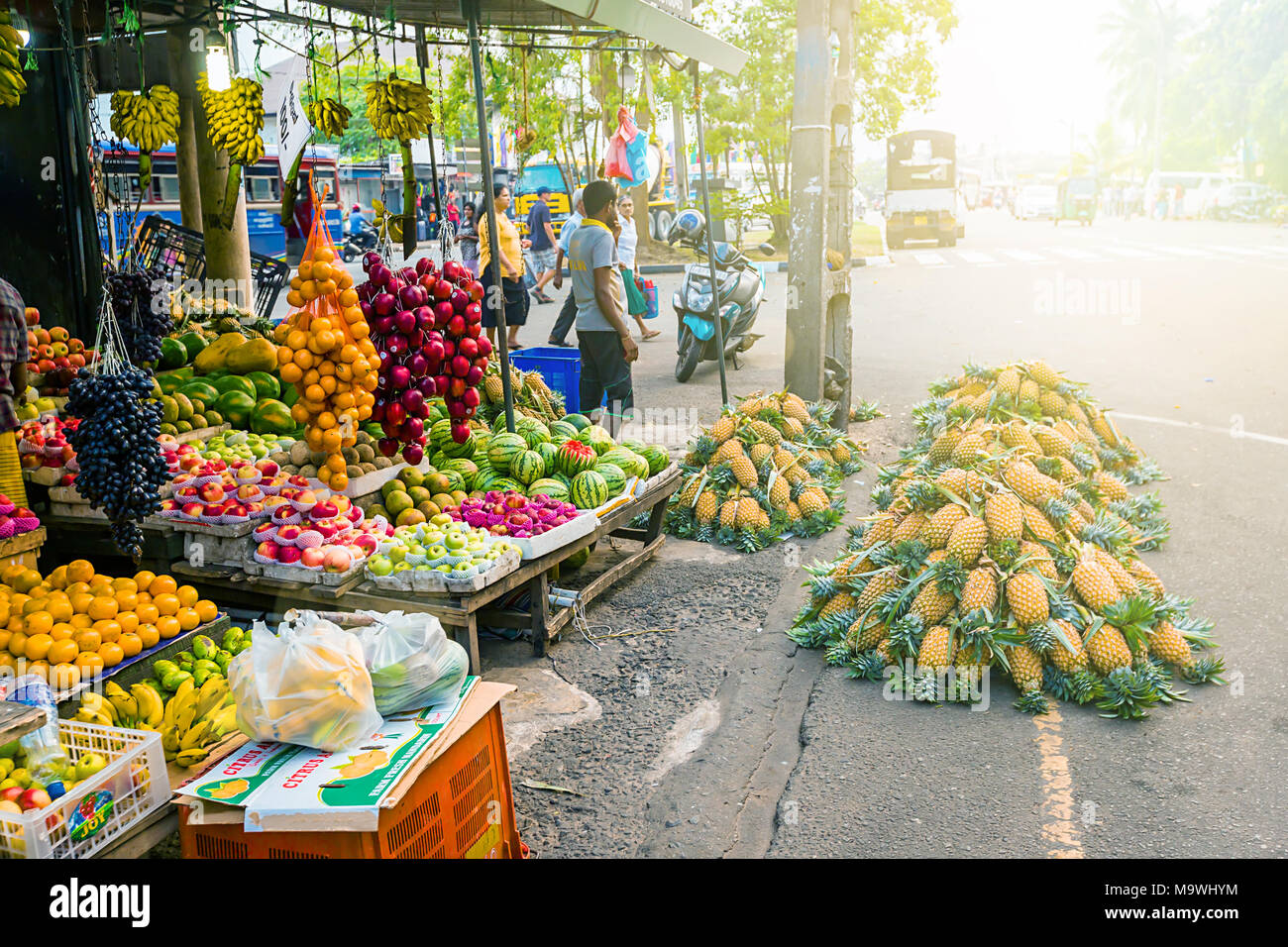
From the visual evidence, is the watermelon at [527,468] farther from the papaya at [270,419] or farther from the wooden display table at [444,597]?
the papaya at [270,419]

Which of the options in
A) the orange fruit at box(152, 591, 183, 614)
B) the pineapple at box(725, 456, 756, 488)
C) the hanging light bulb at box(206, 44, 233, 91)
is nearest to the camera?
the orange fruit at box(152, 591, 183, 614)

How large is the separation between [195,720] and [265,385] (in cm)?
338

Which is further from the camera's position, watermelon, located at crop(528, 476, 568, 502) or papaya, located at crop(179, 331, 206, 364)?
papaya, located at crop(179, 331, 206, 364)

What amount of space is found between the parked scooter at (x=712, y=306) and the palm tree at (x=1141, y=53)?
236ft

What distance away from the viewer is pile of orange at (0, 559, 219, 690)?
3457 millimetres

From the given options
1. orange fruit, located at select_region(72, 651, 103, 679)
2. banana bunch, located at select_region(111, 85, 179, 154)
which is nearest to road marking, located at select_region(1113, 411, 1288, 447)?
banana bunch, located at select_region(111, 85, 179, 154)

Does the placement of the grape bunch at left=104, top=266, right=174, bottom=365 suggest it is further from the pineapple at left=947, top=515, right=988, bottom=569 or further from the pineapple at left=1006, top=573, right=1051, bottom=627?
the pineapple at left=1006, top=573, right=1051, bottom=627

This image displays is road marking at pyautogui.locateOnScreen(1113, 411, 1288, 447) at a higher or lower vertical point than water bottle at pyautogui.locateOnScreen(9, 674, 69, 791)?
lower

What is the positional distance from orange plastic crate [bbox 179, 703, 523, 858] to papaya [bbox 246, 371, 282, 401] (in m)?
3.74

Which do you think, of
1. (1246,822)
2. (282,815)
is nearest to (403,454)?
(282,815)

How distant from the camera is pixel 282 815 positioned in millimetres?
2592

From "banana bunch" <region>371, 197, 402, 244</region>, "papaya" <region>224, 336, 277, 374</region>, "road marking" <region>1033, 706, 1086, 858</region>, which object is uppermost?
"banana bunch" <region>371, 197, 402, 244</region>

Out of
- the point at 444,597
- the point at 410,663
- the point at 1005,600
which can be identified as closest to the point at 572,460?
the point at 444,597
